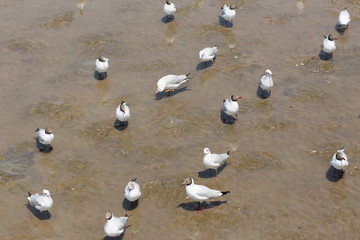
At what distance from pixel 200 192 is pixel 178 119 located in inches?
189

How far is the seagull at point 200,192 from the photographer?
42.8 ft

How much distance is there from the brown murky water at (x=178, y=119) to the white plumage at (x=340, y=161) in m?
0.60

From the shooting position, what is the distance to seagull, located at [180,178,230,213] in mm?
13047

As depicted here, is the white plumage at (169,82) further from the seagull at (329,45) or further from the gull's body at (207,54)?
the seagull at (329,45)

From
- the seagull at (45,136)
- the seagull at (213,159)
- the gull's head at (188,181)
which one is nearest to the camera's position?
the gull's head at (188,181)

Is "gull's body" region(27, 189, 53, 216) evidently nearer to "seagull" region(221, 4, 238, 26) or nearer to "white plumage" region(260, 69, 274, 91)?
"white plumage" region(260, 69, 274, 91)

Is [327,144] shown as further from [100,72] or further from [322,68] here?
[100,72]

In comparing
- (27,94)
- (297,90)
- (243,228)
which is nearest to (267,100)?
(297,90)

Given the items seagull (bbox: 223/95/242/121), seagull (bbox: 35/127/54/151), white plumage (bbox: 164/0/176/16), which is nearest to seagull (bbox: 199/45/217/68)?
seagull (bbox: 223/95/242/121)

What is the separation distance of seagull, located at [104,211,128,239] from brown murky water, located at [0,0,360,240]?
635 mm

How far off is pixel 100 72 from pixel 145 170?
680cm

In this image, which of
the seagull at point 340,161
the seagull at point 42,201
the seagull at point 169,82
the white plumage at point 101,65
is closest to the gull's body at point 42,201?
the seagull at point 42,201

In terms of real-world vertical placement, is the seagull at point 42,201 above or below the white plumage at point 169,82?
below

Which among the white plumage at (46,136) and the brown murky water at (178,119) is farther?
the white plumage at (46,136)
